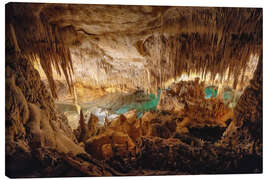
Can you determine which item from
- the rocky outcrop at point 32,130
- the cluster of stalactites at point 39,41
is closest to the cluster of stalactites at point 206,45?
the cluster of stalactites at point 39,41

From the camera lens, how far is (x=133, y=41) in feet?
9.62

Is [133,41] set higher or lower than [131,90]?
higher

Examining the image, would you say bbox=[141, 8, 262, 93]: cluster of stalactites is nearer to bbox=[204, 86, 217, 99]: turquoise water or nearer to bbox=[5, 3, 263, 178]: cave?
bbox=[5, 3, 263, 178]: cave

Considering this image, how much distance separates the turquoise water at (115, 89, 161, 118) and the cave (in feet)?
0.05

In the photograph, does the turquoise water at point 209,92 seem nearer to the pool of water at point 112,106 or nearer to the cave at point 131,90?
the cave at point 131,90

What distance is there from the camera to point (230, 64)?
10.0ft

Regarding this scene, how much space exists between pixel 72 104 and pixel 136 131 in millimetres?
965

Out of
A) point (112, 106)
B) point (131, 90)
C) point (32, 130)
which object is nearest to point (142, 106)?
point (131, 90)

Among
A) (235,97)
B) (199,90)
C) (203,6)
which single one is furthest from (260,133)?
(203,6)

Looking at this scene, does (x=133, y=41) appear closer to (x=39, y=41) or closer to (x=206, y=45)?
(x=206, y=45)

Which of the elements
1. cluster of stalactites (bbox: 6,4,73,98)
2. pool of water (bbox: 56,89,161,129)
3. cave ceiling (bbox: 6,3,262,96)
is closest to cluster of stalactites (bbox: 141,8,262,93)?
cave ceiling (bbox: 6,3,262,96)

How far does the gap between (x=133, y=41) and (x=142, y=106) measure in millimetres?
912

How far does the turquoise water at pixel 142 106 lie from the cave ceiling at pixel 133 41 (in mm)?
172

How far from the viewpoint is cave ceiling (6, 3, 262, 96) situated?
2.82m
